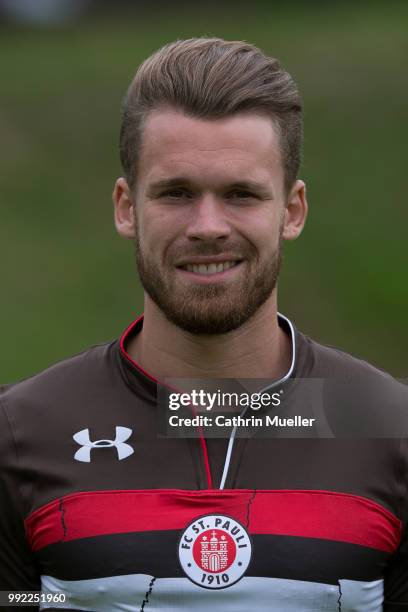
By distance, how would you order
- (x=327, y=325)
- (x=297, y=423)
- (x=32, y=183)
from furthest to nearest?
(x=32, y=183), (x=327, y=325), (x=297, y=423)

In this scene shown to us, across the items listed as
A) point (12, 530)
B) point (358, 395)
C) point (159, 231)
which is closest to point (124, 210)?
point (159, 231)

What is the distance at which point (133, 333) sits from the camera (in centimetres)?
406

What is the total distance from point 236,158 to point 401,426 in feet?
3.11

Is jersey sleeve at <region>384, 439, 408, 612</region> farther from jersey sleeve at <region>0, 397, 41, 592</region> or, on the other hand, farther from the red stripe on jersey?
jersey sleeve at <region>0, 397, 41, 592</region>

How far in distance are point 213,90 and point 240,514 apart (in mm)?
1237

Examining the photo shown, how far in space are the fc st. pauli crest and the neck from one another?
492 mm

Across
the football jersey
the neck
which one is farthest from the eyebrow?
the football jersey

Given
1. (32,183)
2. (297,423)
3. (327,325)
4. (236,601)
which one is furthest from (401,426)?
(32,183)

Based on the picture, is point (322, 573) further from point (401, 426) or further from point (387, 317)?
point (387, 317)

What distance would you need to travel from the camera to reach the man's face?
11.9 ft

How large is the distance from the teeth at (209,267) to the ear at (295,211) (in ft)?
0.98

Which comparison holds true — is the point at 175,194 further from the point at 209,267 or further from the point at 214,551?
the point at 214,551

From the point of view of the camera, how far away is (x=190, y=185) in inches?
143

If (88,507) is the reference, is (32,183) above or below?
above
